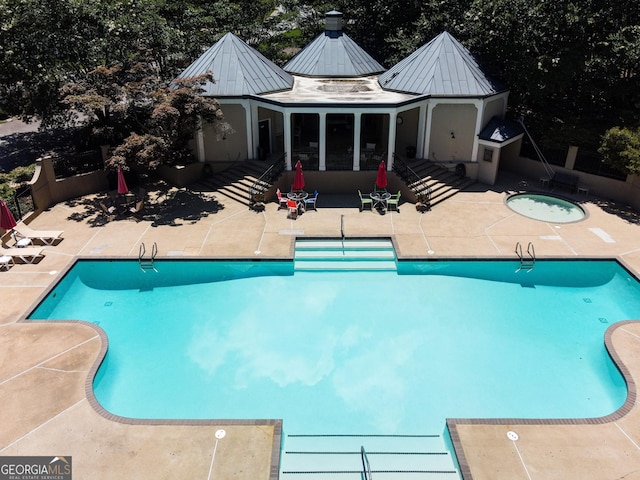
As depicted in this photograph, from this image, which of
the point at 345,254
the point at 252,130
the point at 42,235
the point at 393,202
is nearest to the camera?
the point at 42,235

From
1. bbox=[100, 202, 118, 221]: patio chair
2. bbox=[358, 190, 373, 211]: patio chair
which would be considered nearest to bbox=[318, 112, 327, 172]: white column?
bbox=[358, 190, 373, 211]: patio chair

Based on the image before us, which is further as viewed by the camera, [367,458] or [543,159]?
[543,159]

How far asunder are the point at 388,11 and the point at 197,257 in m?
24.3

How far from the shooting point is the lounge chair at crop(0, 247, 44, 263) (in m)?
21.0

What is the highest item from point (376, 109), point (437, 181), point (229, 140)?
point (376, 109)

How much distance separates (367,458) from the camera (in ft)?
41.7

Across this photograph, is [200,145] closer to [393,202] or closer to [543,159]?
[393,202]

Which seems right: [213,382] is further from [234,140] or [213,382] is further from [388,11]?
[388,11]

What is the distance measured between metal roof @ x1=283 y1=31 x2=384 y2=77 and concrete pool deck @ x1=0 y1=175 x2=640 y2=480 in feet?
34.5

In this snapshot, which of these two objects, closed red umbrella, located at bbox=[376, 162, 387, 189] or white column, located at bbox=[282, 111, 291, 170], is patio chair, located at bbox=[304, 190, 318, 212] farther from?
closed red umbrella, located at bbox=[376, 162, 387, 189]

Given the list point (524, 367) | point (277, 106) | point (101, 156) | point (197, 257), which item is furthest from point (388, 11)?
point (524, 367)

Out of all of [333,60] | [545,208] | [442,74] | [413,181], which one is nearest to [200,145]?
[333,60]

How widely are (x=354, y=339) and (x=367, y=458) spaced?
5.04 metres

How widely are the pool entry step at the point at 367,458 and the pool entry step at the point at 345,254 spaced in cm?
907
